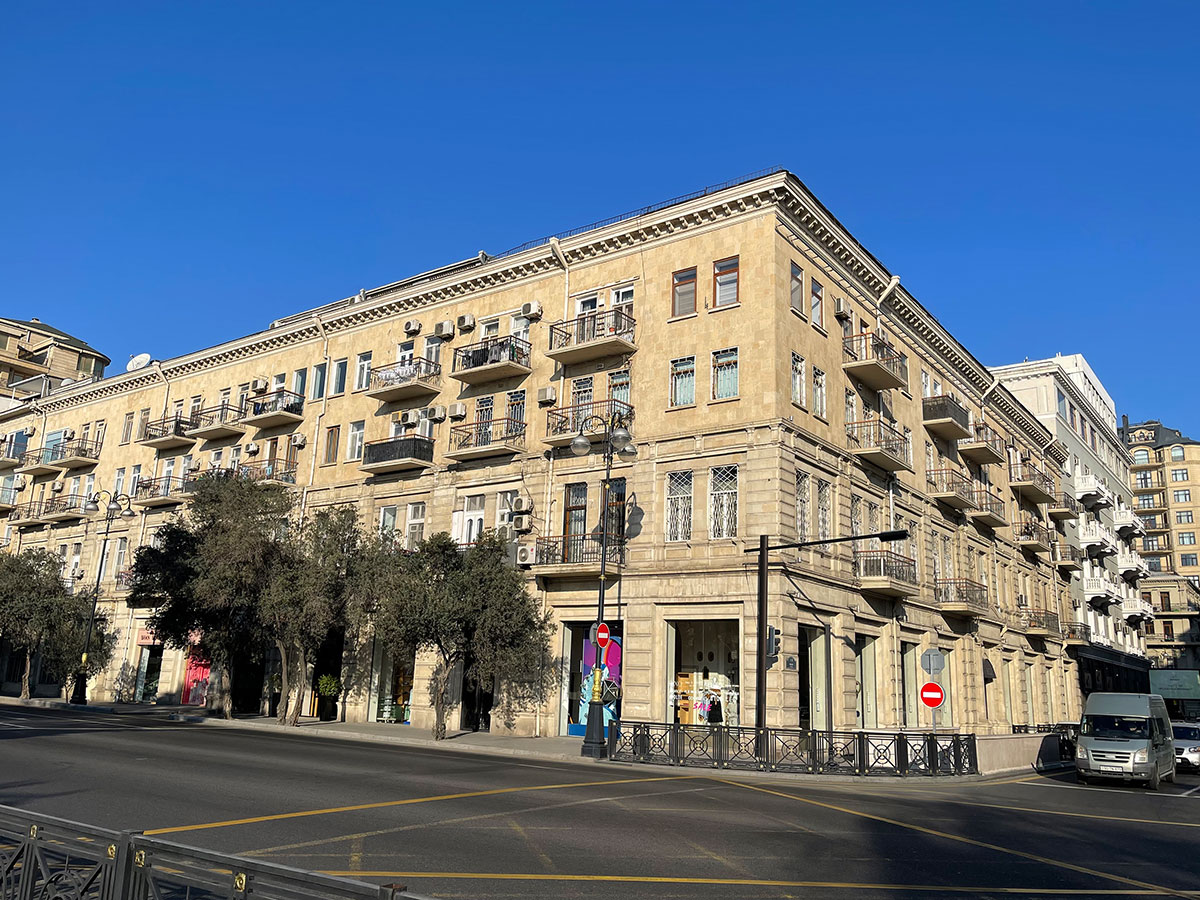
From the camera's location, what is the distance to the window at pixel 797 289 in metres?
29.0

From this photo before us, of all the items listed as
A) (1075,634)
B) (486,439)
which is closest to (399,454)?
(486,439)

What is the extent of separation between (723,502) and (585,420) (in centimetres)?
590

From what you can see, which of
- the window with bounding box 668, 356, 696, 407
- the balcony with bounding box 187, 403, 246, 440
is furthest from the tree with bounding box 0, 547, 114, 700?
the window with bounding box 668, 356, 696, 407

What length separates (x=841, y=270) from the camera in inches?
1266

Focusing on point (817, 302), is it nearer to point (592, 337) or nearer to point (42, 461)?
point (592, 337)

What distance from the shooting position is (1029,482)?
46.8 m

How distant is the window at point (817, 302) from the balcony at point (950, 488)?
1027 centimetres

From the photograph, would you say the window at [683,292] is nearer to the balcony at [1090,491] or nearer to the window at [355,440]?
the window at [355,440]

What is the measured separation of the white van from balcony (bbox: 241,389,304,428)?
107ft

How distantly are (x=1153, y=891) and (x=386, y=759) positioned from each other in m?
14.2

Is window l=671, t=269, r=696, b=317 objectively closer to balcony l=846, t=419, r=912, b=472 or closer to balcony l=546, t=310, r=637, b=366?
balcony l=546, t=310, r=637, b=366

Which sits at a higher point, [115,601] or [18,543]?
[18,543]

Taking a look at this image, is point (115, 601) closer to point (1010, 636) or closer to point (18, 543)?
point (18, 543)

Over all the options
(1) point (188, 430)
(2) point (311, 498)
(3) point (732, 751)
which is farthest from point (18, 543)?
(3) point (732, 751)
